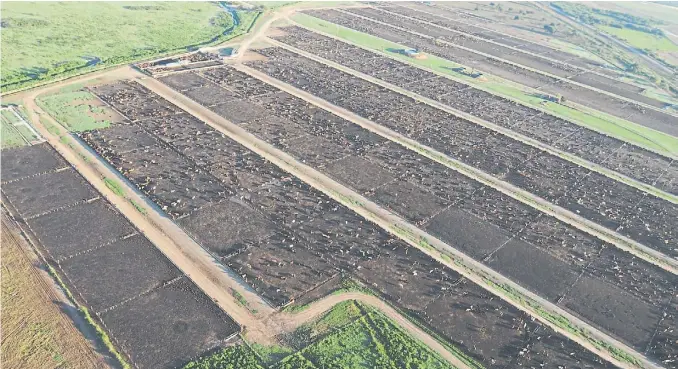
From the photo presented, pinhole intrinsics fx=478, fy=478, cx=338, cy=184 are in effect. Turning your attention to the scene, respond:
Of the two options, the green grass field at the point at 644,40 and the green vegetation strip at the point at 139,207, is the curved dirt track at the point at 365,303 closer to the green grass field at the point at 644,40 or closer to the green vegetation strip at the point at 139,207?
the green vegetation strip at the point at 139,207

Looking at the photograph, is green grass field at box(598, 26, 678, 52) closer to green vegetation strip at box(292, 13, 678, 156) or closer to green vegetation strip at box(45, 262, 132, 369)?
green vegetation strip at box(292, 13, 678, 156)

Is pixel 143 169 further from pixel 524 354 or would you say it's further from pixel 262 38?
pixel 262 38

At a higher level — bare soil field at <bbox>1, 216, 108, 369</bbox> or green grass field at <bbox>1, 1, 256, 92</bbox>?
green grass field at <bbox>1, 1, 256, 92</bbox>

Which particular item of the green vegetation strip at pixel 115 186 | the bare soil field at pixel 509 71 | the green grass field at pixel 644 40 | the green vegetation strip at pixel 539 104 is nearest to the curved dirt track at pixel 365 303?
the green vegetation strip at pixel 115 186

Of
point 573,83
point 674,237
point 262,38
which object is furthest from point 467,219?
point 262,38

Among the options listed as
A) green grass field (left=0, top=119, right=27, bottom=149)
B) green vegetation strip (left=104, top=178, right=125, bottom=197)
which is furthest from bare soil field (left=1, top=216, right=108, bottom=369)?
green grass field (left=0, top=119, right=27, bottom=149)

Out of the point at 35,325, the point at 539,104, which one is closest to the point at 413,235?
the point at 35,325

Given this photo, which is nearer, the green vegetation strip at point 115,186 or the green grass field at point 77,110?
the green vegetation strip at point 115,186
